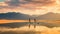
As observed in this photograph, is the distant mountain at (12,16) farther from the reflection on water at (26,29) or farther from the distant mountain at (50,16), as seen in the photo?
the distant mountain at (50,16)

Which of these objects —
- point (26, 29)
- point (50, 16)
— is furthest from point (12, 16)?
point (50, 16)

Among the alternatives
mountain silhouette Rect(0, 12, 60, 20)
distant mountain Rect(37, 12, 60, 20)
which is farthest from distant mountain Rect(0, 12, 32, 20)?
distant mountain Rect(37, 12, 60, 20)

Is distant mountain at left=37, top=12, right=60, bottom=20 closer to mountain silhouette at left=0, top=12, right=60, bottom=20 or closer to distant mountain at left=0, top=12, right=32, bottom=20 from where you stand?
mountain silhouette at left=0, top=12, right=60, bottom=20

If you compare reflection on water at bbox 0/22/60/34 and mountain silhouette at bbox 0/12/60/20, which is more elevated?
mountain silhouette at bbox 0/12/60/20

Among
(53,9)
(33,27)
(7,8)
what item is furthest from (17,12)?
(53,9)

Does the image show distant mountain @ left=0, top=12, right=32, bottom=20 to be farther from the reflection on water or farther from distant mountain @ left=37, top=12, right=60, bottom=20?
distant mountain @ left=37, top=12, right=60, bottom=20

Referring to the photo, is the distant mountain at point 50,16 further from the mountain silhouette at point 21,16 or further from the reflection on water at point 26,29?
the reflection on water at point 26,29

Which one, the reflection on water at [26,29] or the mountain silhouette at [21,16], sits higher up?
the mountain silhouette at [21,16]

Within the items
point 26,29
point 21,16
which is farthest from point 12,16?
point 26,29

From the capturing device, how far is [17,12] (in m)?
2.25

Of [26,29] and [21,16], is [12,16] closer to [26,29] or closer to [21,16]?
[21,16]

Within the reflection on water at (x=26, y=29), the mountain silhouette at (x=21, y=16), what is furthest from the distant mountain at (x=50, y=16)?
the reflection on water at (x=26, y=29)

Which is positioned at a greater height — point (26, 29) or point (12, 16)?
point (12, 16)

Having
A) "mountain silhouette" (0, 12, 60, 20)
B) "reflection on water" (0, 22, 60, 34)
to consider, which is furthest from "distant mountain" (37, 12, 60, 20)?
"reflection on water" (0, 22, 60, 34)
